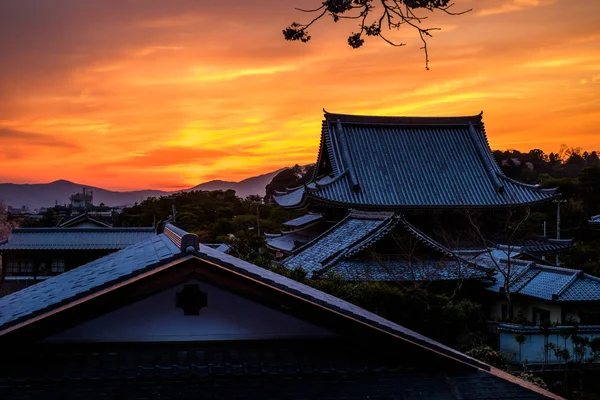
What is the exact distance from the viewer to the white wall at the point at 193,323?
15.4 feet

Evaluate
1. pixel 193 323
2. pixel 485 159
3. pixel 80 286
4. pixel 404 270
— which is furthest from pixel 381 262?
pixel 193 323

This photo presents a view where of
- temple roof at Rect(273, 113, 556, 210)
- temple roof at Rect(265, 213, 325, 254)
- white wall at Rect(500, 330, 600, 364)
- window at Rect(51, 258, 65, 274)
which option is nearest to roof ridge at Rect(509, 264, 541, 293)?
white wall at Rect(500, 330, 600, 364)

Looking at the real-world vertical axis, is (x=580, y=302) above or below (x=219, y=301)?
below

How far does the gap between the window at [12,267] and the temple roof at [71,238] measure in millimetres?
1569

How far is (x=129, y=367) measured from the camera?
181 inches

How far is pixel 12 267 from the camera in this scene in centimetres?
4472

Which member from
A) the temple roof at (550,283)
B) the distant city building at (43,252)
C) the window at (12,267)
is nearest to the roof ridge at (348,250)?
the temple roof at (550,283)

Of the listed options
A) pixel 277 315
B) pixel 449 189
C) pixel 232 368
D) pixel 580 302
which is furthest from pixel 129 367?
pixel 449 189

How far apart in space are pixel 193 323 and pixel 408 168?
92.9 ft

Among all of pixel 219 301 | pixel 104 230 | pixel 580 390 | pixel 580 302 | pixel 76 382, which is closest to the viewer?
pixel 76 382

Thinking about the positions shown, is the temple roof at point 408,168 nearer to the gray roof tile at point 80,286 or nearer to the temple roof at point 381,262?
the temple roof at point 381,262

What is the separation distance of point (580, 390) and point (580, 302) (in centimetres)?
486

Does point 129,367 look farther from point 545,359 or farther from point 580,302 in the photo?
point 580,302

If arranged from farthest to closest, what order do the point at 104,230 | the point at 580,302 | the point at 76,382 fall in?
1. the point at 104,230
2. the point at 580,302
3. the point at 76,382
